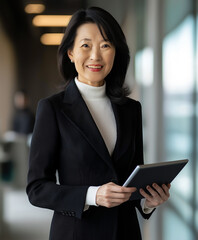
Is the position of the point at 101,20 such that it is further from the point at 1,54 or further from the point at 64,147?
the point at 1,54

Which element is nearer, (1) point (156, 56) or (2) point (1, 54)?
(1) point (156, 56)

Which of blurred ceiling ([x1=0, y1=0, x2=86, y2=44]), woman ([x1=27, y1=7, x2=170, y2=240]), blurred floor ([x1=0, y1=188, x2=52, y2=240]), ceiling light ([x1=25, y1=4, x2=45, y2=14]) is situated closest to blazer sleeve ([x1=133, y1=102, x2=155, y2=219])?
woman ([x1=27, y1=7, x2=170, y2=240])

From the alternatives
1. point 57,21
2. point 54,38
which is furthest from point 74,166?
point 57,21

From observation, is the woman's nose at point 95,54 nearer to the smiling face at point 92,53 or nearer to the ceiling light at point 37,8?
the smiling face at point 92,53

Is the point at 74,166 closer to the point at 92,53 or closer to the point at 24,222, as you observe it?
the point at 92,53

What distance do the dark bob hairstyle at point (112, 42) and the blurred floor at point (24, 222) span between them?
330 cm

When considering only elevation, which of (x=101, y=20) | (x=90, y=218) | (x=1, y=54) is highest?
(x=1, y=54)

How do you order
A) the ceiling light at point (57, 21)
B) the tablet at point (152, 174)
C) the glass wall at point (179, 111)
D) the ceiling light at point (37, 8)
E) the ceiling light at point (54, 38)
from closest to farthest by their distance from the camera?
the tablet at point (152, 174)
the ceiling light at point (54, 38)
the ceiling light at point (57, 21)
the glass wall at point (179, 111)
the ceiling light at point (37, 8)

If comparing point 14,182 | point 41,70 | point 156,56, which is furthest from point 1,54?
point 156,56

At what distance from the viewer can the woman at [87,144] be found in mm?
1282

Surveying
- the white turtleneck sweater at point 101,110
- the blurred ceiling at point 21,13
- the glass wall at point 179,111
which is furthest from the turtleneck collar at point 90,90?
the blurred ceiling at point 21,13

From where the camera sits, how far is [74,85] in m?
1.38

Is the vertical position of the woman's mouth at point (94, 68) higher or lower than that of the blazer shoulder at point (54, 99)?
higher

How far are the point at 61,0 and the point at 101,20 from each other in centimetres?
610
